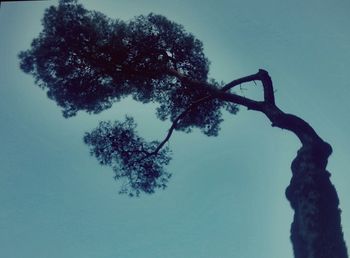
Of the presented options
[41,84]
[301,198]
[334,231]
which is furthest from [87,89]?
[334,231]

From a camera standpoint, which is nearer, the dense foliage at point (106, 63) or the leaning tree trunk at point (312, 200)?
the leaning tree trunk at point (312, 200)

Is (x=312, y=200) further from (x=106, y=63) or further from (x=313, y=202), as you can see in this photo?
(x=106, y=63)

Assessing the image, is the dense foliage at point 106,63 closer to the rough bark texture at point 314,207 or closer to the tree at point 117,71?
the tree at point 117,71

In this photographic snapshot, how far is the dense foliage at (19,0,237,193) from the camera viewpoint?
11672 millimetres

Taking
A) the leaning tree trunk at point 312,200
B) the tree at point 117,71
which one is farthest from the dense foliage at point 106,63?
the leaning tree trunk at point 312,200

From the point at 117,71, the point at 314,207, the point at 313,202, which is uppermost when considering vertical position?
the point at 117,71

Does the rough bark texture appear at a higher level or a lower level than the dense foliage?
lower

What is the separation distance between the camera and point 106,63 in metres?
11.7

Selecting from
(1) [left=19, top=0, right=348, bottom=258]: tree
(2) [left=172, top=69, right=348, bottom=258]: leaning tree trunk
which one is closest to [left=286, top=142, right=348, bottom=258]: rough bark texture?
(2) [left=172, top=69, right=348, bottom=258]: leaning tree trunk

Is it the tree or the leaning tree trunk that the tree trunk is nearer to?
the leaning tree trunk

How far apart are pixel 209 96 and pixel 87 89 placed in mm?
4225

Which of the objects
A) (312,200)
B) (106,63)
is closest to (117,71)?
(106,63)

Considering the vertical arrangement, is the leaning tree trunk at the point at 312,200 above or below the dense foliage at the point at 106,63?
below

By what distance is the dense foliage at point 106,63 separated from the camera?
11.7 metres
